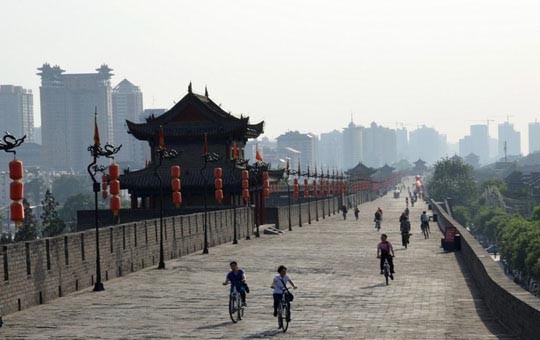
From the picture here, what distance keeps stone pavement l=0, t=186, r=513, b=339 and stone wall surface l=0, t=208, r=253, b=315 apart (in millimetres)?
474

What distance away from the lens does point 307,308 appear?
2450cm

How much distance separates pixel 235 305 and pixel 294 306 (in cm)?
323


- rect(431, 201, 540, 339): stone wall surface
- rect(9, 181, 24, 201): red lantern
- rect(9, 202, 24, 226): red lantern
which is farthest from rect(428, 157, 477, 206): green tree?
rect(9, 202, 24, 226): red lantern

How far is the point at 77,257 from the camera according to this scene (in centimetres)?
2944

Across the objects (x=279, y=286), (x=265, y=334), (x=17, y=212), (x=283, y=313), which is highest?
(x=17, y=212)

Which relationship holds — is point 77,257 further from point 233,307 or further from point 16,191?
point 233,307

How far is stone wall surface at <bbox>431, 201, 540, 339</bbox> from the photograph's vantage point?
17.4 metres

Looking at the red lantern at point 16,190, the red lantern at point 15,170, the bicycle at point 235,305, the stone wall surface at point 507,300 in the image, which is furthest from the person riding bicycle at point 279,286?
the red lantern at point 16,190

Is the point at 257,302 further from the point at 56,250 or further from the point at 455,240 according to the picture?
the point at 455,240

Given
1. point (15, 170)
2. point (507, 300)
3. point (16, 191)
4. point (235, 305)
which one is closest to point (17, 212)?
point (16, 191)

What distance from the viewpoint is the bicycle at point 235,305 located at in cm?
2184

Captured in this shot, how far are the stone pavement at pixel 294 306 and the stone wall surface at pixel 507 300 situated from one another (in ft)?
1.08

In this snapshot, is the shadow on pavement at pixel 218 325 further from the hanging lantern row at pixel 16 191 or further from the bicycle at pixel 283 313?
the hanging lantern row at pixel 16 191

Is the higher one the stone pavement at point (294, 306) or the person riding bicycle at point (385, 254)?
the person riding bicycle at point (385, 254)
